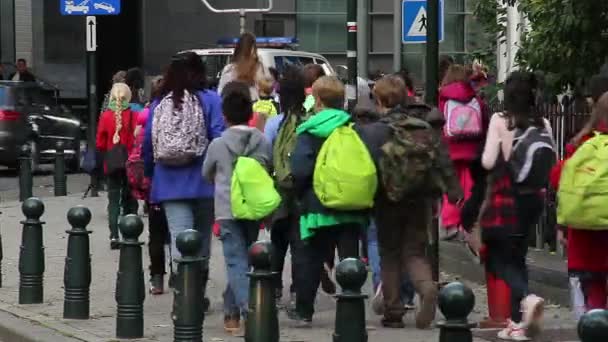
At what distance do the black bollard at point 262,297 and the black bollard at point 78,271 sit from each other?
2.46m

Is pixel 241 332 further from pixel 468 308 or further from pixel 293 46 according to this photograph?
pixel 293 46

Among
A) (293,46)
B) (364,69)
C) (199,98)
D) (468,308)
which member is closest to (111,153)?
(199,98)

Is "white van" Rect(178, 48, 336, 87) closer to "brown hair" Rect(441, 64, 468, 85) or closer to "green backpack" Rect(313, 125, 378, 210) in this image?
"brown hair" Rect(441, 64, 468, 85)

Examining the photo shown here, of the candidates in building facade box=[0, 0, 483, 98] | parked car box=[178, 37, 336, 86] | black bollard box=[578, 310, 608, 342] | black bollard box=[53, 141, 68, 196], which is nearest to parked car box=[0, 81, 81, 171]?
parked car box=[178, 37, 336, 86]

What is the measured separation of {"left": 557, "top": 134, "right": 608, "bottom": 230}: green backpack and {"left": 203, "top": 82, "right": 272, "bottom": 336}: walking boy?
249 centimetres

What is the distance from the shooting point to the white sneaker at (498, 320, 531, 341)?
9.78 metres

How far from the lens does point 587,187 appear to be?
27.4 feet

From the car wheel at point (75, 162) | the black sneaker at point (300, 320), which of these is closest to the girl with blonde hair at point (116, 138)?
the black sneaker at point (300, 320)

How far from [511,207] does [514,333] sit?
848 millimetres

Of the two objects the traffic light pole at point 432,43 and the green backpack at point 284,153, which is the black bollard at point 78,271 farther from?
the traffic light pole at point 432,43

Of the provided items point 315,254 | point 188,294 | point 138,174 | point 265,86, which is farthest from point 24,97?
point 188,294

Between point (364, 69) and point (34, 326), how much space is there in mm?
11152

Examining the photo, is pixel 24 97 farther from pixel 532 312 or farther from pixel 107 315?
pixel 532 312

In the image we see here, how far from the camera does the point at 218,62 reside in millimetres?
23812
